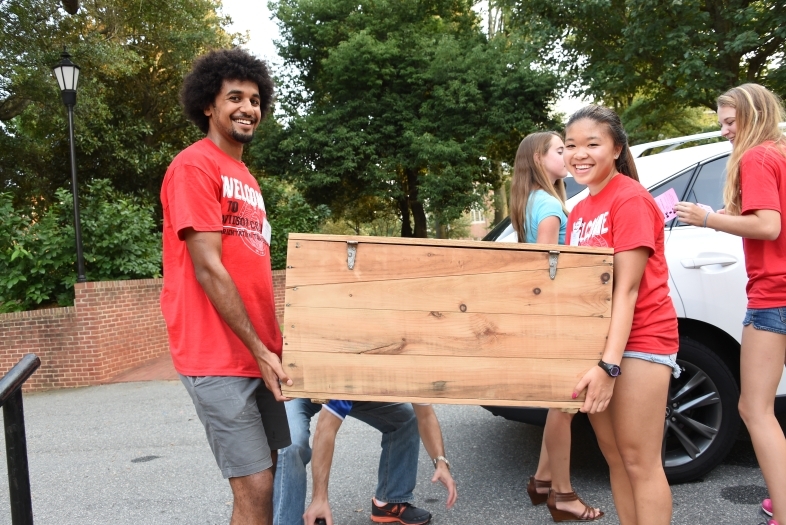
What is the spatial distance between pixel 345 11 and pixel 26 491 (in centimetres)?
2223

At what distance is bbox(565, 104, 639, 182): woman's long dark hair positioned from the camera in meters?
2.58

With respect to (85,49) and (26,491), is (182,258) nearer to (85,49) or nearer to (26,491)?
(26,491)

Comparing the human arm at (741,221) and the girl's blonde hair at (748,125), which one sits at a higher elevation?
the girl's blonde hair at (748,125)

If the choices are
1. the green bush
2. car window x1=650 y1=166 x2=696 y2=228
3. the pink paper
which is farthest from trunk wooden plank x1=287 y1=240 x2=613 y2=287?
the green bush

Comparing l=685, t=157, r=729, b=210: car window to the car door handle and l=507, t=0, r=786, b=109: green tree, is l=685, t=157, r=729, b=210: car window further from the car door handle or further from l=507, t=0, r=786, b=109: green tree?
l=507, t=0, r=786, b=109: green tree

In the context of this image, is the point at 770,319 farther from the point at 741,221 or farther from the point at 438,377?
the point at 438,377

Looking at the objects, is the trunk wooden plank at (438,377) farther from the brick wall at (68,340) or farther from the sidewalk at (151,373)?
the brick wall at (68,340)

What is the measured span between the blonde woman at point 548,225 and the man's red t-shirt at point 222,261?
160 cm

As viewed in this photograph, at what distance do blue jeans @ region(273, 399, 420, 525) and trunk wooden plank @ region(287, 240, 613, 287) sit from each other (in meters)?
1.08

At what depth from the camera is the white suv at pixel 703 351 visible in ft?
12.3

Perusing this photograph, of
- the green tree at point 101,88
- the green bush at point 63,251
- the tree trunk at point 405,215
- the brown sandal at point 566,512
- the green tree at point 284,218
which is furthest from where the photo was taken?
the tree trunk at point 405,215

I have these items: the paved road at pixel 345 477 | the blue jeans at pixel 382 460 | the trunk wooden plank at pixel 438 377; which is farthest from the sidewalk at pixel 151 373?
the trunk wooden plank at pixel 438 377

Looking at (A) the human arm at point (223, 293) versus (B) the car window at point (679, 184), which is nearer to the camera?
(A) the human arm at point (223, 293)

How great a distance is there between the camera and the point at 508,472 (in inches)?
170
